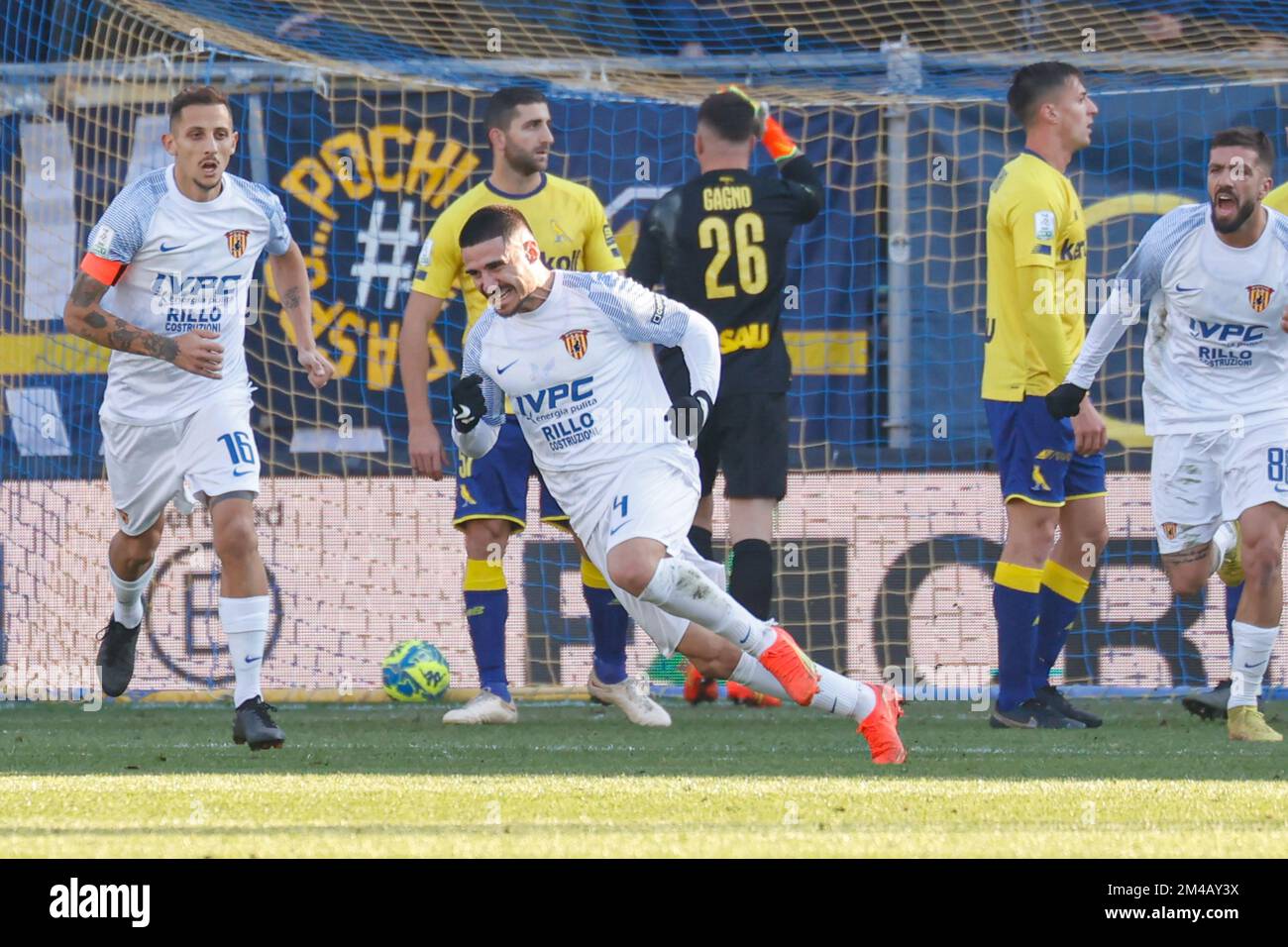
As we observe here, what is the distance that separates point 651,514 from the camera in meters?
5.94

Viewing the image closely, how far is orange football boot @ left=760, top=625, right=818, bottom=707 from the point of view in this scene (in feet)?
18.5

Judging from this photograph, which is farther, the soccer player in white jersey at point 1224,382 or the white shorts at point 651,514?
the soccer player in white jersey at point 1224,382

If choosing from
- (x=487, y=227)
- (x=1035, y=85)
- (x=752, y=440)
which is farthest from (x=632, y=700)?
(x=1035, y=85)

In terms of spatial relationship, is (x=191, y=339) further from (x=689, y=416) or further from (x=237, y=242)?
(x=689, y=416)

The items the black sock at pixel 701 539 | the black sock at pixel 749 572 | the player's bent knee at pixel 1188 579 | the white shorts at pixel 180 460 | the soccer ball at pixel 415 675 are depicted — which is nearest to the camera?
the white shorts at pixel 180 460

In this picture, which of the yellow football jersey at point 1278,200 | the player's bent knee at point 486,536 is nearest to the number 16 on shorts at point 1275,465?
the yellow football jersey at point 1278,200

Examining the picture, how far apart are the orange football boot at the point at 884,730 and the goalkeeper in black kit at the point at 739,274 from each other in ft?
6.52

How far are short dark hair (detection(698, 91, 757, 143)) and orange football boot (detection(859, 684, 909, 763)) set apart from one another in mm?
2840

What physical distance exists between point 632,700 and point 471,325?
145cm

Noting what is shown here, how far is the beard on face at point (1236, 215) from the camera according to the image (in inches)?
269

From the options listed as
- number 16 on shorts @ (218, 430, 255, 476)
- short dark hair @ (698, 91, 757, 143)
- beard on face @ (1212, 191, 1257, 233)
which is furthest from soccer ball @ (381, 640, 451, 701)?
beard on face @ (1212, 191, 1257, 233)

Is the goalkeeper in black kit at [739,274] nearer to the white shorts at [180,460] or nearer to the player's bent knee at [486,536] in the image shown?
the player's bent knee at [486,536]
